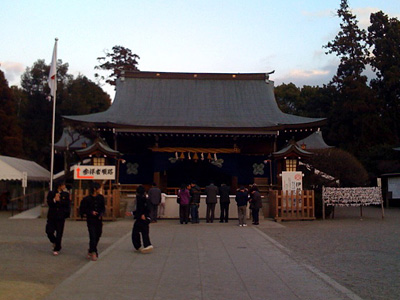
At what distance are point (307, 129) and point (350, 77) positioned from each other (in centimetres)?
2158

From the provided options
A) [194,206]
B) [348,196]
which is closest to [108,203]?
[194,206]

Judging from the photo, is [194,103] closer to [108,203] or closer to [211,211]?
[108,203]

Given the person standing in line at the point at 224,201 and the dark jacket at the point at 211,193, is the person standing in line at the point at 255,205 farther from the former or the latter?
the dark jacket at the point at 211,193

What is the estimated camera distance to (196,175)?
27.8 meters

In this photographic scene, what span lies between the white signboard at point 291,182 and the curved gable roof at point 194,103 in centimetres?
505

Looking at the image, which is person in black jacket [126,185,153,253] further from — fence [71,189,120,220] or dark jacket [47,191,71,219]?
fence [71,189,120,220]

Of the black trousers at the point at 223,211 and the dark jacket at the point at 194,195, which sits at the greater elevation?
the dark jacket at the point at 194,195

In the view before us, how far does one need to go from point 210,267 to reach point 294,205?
1162 centimetres

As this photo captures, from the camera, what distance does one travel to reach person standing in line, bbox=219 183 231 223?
61.8ft

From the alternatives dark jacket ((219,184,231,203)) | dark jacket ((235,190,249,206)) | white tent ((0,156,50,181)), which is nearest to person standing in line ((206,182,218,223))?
dark jacket ((219,184,231,203))

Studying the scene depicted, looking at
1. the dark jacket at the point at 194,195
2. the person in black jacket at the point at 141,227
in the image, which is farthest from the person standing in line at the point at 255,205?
the person in black jacket at the point at 141,227

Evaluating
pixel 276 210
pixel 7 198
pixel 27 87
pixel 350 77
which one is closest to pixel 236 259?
pixel 276 210

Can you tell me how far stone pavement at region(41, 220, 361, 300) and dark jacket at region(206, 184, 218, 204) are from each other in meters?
6.03

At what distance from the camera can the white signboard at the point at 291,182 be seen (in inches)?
780
